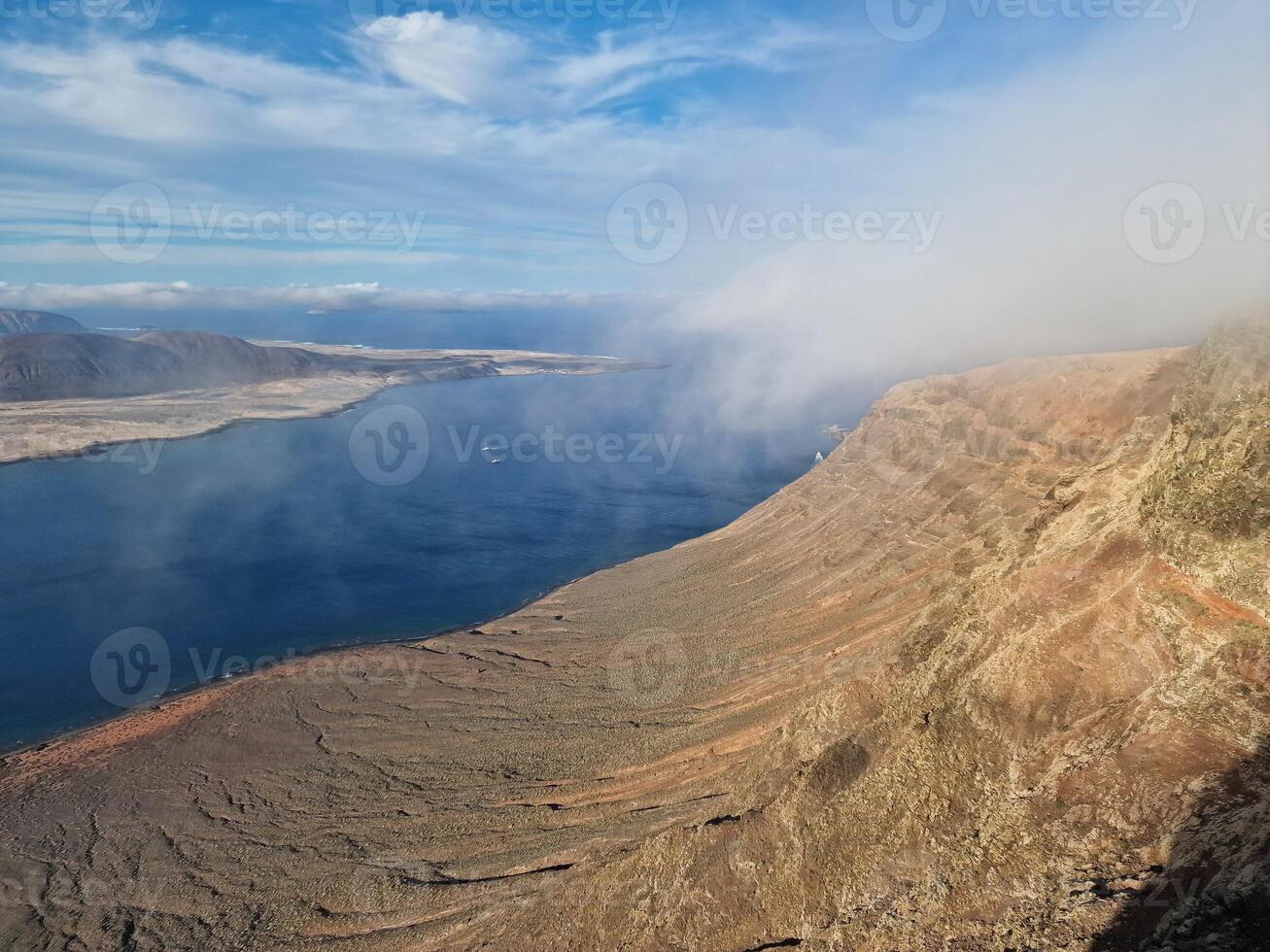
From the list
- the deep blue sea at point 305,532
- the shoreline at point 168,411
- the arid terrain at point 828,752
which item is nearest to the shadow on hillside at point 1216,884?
the arid terrain at point 828,752

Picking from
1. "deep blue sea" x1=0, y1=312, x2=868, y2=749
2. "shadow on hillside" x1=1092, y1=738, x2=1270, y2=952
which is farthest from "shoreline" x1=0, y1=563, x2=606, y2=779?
"shadow on hillside" x1=1092, y1=738, x2=1270, y2=952

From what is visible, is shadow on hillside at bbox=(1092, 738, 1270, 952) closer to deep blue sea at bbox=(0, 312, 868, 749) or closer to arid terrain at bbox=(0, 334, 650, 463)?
deep blue sea at bbox=(0, 312, 868, 749)

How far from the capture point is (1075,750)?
54.4 ft

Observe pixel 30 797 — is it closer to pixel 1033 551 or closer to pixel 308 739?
pixel 308 739

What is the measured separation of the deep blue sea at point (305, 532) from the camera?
58.9 meters

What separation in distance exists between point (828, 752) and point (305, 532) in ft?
268

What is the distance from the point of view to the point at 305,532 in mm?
90062

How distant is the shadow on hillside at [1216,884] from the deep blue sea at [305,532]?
55446mm

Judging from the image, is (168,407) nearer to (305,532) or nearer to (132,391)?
(132,391)

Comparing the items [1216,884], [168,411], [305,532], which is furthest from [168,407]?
[1216,884]

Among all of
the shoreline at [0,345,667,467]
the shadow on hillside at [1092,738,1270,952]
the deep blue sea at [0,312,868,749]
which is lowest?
the deep blue sea at [0,312,868,749]

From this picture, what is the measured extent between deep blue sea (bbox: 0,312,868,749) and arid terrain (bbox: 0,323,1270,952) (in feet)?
37.6

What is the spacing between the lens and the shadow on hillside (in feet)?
35.8

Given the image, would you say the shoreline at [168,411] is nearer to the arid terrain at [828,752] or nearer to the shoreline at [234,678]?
the shoreline at [234,678]
